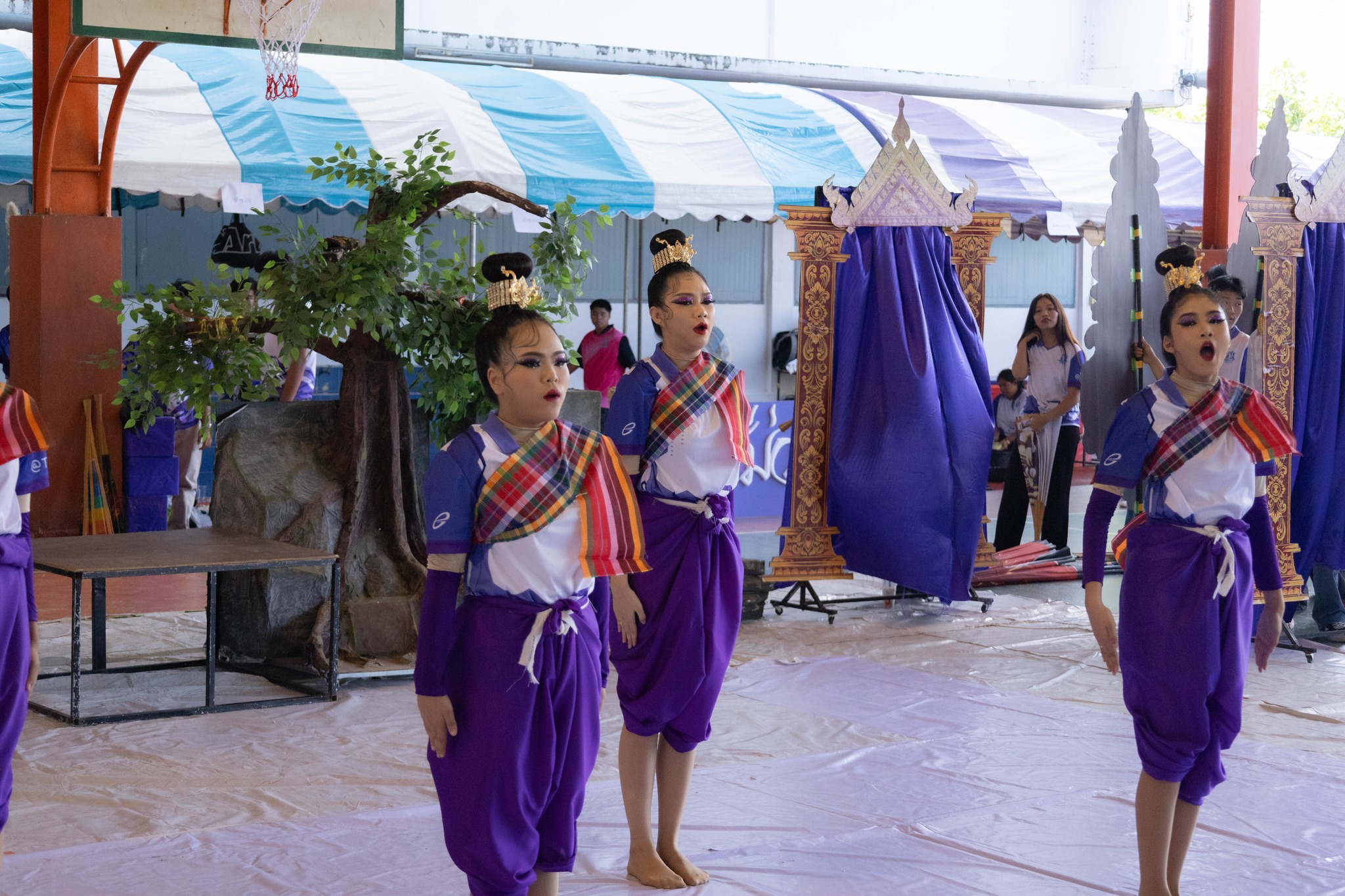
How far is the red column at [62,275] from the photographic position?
22.4 feet

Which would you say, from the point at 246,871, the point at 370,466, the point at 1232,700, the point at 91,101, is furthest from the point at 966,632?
the point at 91,101

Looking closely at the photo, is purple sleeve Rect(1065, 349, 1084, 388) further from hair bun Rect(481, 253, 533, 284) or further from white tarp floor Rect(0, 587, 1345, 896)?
hair bun Rect(481, 253, 533, 284)

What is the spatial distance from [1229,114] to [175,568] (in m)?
4.59

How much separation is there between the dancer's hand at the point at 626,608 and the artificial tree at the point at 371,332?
2039 mm

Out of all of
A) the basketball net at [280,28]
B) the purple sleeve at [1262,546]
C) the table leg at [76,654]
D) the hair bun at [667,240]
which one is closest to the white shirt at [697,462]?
the hair bun at [667,240]

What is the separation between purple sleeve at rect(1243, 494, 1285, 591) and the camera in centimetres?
316

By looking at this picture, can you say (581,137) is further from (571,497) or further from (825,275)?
(571,497)

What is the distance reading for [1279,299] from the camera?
18.7 feet

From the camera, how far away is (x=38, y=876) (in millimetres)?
3225

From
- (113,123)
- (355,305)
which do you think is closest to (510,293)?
(355,305)

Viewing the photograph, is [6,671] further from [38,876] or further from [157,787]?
[157,787]

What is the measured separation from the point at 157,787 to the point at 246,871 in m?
0.78

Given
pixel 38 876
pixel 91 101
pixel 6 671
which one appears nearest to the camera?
pixel 6 671

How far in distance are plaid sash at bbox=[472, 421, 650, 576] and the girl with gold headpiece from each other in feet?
17.4
